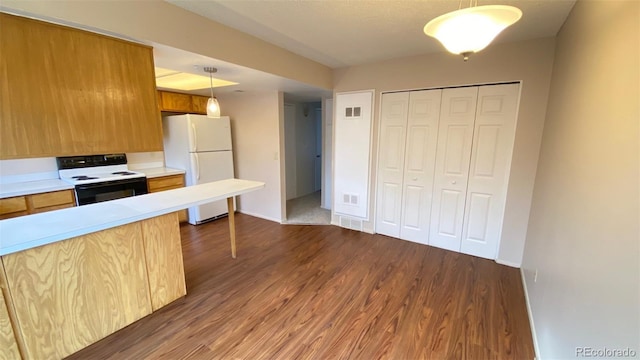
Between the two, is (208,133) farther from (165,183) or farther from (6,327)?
(6,327)

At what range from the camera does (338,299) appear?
2.32 metres

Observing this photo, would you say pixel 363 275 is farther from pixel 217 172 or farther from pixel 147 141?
pixel 217 172

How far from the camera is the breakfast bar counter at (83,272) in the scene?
1.45 meters

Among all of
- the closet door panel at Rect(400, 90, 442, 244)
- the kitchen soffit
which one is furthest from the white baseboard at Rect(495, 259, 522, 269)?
the kitchen soffit

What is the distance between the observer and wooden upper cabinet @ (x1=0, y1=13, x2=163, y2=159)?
1.58 meters

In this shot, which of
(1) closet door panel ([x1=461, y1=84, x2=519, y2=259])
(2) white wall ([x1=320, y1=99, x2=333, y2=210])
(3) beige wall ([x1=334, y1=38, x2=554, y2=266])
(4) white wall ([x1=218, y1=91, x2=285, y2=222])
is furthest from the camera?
(2) white wall ([x1=320, y1=99, x2=333, y2=210])

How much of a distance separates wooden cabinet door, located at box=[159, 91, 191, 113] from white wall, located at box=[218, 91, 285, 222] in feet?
1.90

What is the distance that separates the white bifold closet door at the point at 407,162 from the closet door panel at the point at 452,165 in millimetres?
84

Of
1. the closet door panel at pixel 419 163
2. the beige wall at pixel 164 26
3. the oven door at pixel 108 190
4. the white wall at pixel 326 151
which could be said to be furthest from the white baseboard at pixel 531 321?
the oven door at pixel 108 190

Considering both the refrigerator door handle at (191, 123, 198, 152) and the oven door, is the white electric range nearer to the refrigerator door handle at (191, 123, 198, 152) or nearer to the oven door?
the oven door

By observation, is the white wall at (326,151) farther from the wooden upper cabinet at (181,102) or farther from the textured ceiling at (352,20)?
the wooden upper cabinet at (181,102)

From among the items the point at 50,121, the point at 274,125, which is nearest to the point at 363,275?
the point at 274,125

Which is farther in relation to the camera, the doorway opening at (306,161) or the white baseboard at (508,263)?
the doorway opening at (306,161)

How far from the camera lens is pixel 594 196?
119cm
